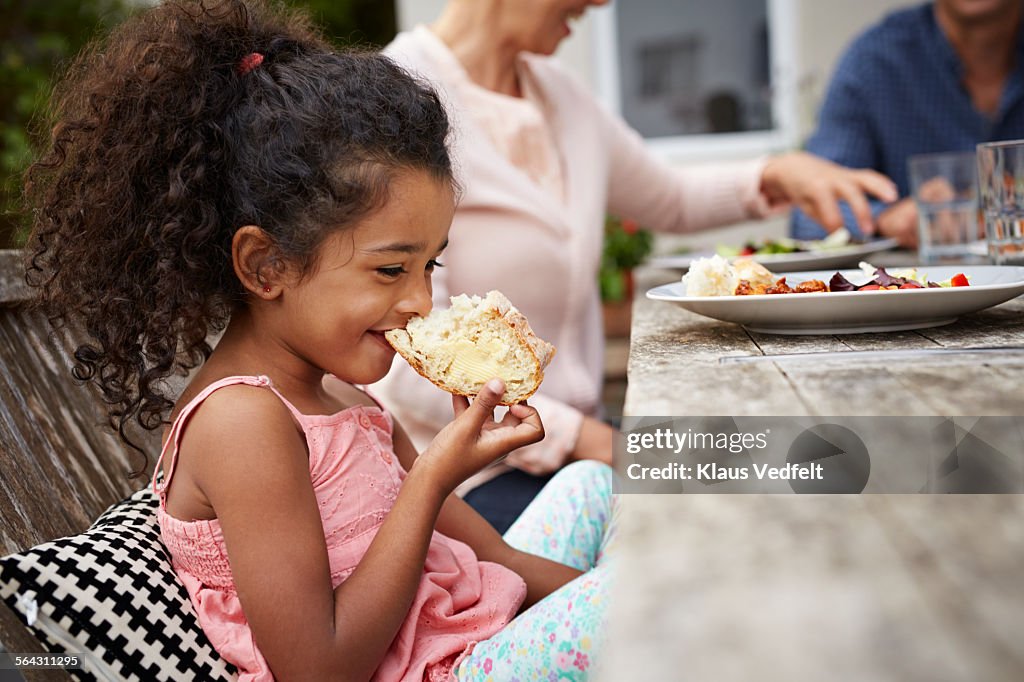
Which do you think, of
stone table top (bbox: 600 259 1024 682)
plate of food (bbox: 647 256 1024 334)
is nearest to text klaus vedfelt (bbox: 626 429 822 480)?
stone table top (bbox: 600 259 1024 682)

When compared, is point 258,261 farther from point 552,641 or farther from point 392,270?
point 552,641

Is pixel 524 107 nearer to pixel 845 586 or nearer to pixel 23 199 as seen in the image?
pixel 23 199

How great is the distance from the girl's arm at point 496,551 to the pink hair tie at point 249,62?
66 centimetres

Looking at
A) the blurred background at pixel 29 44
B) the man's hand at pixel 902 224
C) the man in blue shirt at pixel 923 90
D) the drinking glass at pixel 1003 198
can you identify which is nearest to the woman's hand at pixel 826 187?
the man's hand at pixel 902 224

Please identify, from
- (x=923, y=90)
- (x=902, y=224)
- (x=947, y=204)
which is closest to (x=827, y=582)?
(x=947, y=204)

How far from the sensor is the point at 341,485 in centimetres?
125

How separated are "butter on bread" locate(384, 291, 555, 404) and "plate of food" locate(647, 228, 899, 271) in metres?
0.66

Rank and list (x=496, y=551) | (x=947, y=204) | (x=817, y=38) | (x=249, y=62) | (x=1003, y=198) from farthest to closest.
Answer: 1. (x=817, y=38)
2. (x=947, y=204)
3. (x=1003, y=198)
4. (x=496, y=551)
5. (x=249, y=62)

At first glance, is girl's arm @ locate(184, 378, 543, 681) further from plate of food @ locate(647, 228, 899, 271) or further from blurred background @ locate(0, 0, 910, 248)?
blurred background @ locate(0, 0, 910, 248)

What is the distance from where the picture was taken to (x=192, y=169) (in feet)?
4.15

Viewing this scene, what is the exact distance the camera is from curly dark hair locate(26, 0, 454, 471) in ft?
4.11

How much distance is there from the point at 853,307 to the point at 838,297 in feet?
0.11

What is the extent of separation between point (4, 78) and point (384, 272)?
4.95 metres

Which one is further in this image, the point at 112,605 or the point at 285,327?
the point at 285,327
